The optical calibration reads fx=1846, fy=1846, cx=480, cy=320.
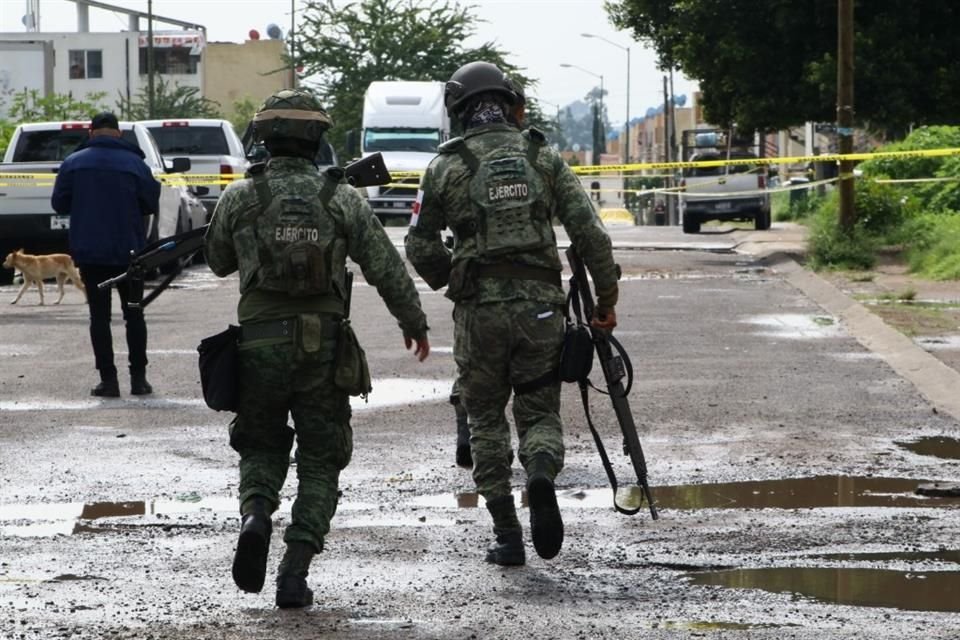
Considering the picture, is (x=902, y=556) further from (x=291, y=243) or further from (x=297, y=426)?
(x=291, y=243)

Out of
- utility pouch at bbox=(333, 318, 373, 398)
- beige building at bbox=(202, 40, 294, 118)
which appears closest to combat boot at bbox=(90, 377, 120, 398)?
utility pouch at bbox=(333, 318, 373, 398)

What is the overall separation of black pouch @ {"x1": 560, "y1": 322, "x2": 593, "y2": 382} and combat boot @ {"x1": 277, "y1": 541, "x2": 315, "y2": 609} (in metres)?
1.27

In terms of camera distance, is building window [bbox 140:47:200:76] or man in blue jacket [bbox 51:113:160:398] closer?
man in blue jacket [bbox 51:113:160:398]

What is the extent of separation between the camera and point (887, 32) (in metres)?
26.3

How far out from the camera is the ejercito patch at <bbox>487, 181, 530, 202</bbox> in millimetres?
6723

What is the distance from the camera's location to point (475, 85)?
688 cm

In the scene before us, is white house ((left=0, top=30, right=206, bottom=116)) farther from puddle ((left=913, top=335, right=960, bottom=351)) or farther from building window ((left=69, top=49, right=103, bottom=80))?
puddle ((left=913, top=335, right=960, bottom=351))

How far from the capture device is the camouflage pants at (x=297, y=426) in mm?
6047

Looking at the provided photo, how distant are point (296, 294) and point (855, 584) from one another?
206 cm

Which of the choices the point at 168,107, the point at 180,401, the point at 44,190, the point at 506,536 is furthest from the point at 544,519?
the point at 168,107

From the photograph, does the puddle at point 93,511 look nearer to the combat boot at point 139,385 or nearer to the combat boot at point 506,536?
the combat boot at point 506,536

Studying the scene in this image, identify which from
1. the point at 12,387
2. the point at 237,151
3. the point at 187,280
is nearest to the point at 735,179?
the point at 237,151

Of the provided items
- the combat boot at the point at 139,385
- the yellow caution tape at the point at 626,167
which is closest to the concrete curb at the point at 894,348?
the yellow caution tape at the point at 626,167

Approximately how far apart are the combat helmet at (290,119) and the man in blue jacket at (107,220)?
5.49 meters
